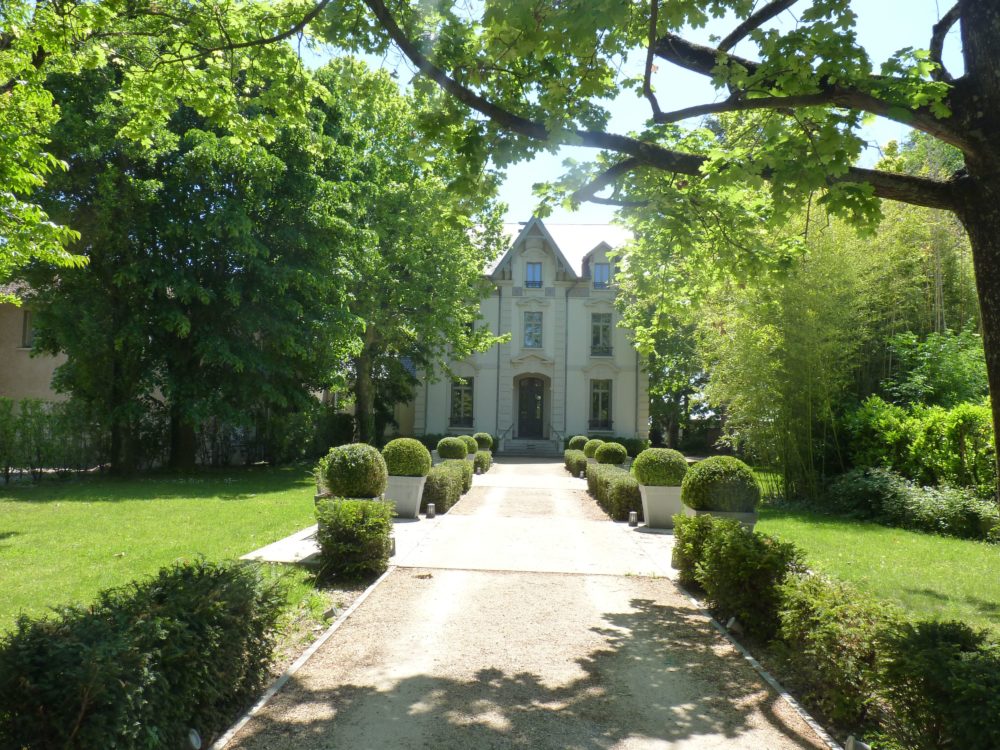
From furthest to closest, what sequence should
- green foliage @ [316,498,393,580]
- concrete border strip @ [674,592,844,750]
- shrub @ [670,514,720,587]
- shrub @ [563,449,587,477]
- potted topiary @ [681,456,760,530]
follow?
1. shrub @ [563,449,587,477]
2. potted topiary @ [681,456,760,530]
3. green foliage @ [316,498,393,580]
4. shrub @ [670,514,720,587]
5. concrete border strip @ [674,592,844,750]

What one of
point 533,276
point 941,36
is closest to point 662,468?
point 941,36

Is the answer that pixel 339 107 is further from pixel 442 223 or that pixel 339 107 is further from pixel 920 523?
pixel 920 523

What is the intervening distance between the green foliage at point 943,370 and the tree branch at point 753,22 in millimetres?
11766

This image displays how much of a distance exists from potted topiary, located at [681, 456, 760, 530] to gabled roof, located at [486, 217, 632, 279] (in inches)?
962

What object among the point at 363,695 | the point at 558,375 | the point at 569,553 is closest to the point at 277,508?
the point at 569,553

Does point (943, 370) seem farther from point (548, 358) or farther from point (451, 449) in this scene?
point (548, 358)

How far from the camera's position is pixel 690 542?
805cm

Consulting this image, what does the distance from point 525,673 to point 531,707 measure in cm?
67

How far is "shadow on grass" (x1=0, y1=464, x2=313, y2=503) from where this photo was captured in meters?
14.9

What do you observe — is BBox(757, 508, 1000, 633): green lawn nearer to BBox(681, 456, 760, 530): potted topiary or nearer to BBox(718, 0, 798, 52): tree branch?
BBox(681, 456, 760, 530): potted topiary

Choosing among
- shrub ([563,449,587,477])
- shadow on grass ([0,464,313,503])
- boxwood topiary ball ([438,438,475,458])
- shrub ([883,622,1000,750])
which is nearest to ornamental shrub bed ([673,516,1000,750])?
shrub ([883,622,1000,750])

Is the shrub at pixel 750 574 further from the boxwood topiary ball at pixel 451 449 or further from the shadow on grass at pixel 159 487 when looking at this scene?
the boxwood topiary ball at pixel 451 449

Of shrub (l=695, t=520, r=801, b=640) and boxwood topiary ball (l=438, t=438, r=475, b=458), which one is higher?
boxwood topiary ball (l=438, t=438, r=475, b=458)

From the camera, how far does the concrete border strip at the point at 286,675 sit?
4.09 m
